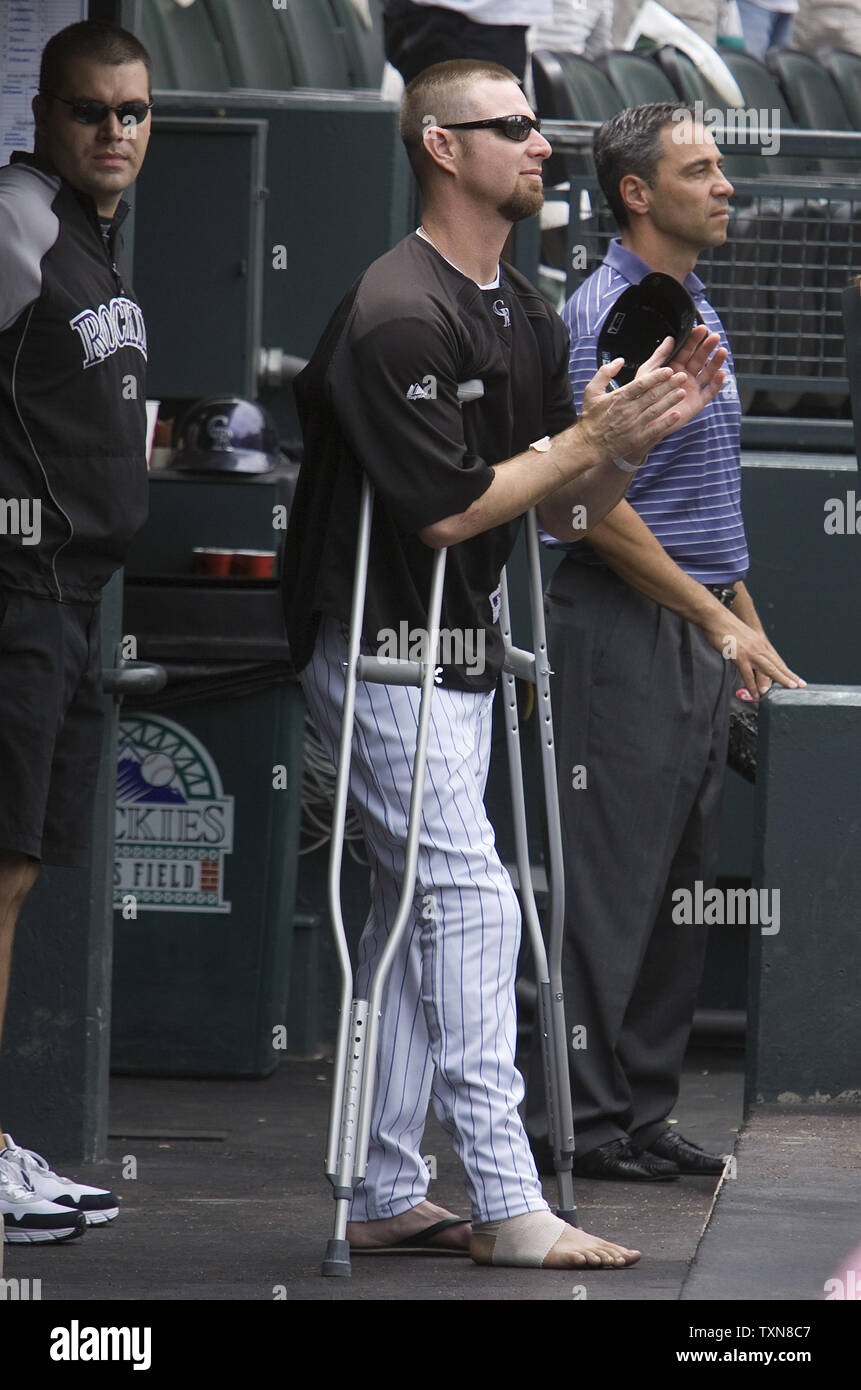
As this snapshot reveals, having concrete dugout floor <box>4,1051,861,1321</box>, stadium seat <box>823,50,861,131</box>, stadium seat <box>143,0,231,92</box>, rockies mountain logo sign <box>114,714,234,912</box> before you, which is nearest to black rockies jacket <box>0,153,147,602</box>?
concrete dugout floor <box>4,1051,861,1321</box>

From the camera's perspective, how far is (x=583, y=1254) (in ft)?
13.3

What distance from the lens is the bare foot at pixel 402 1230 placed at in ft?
A: 14.0

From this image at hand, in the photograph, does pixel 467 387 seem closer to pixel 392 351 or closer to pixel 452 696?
pixel 392 351

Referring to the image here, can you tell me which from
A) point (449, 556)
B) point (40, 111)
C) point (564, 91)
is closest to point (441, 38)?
point (564, 91)

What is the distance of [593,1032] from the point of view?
524cm

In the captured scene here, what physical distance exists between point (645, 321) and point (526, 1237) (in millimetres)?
1859

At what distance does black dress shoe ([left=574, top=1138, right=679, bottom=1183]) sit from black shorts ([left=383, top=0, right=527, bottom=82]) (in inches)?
141

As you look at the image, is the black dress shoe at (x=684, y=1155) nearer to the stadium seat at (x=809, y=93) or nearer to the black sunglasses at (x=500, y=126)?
the black sunglasses at (x=500, y=126)

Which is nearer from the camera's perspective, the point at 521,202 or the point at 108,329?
the point at 521,202

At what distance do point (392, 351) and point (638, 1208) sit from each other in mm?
2062

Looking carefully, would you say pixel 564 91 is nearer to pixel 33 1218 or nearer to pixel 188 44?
pixel 188 44

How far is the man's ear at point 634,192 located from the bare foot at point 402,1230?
255 cm
